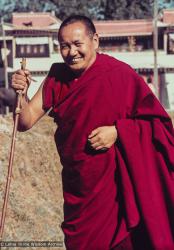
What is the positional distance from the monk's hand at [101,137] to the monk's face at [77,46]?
32cm

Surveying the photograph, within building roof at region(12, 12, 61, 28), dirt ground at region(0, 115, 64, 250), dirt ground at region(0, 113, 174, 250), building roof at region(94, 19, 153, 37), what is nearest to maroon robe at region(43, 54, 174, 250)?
dirt ground at region(0, 113, 174, 250)

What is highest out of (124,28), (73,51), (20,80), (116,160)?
(73,51)

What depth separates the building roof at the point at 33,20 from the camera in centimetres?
3691

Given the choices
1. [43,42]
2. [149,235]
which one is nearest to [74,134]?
[149,235]

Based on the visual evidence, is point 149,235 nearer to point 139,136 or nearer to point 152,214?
point 152,214

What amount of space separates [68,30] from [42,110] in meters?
0.44

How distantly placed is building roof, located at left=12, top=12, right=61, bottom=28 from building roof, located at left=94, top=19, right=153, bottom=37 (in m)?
2.53

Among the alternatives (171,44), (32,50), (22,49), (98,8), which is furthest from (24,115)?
(98,8)

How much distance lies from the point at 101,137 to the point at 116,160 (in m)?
0.18

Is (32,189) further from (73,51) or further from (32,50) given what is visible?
(32,50)

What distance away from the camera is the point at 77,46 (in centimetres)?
329

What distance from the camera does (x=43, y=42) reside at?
36.9 metres

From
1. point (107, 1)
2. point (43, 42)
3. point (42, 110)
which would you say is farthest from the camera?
point (107, 1)

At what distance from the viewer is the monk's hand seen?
10.5 ft
